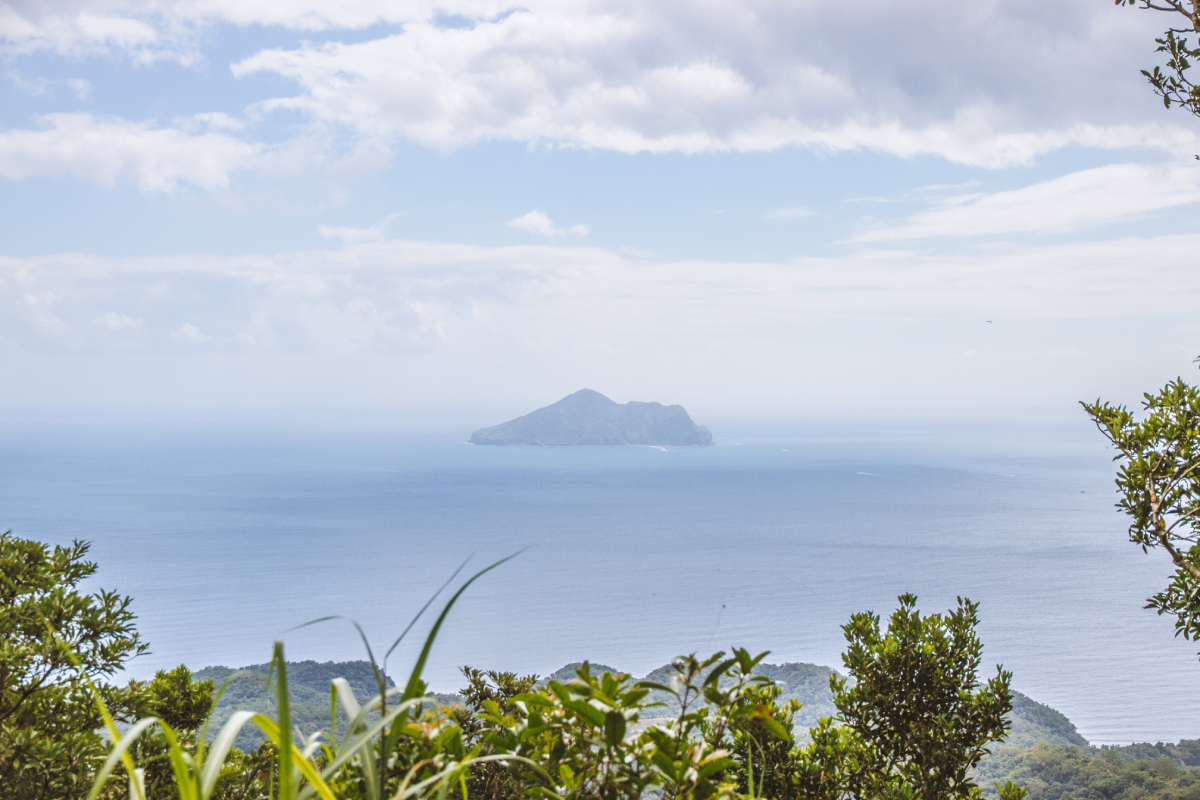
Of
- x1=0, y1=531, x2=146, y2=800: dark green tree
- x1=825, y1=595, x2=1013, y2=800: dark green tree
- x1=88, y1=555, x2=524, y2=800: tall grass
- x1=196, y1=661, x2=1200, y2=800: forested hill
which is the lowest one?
x1=196, y1=661, x2=1200, y2=800: forested hill

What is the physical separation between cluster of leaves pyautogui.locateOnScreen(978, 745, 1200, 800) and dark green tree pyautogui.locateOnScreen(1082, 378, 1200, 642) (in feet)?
17.0

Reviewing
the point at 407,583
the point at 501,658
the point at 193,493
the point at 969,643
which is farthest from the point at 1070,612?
the point at 193,493

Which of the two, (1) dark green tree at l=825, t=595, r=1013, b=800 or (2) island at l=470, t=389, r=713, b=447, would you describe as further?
(2) island at l=470, t=389, r=713, b=447

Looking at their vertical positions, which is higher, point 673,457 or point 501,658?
point 673,457

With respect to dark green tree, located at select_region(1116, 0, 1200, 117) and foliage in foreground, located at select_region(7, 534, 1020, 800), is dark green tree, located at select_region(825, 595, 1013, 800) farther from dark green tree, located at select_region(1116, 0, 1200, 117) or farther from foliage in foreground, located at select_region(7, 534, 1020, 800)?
dark green tree, located at select_region(1116, 0, 1200, 117)

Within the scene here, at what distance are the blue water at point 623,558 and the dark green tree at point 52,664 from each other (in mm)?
9382

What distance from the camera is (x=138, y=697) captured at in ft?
6.73

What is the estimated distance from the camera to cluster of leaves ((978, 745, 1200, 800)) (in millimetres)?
7227

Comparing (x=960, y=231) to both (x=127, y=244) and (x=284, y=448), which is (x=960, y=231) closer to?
(x=284, y=448)

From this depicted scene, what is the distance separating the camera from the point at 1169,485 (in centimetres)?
256

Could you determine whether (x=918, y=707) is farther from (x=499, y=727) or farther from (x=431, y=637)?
(x=431, y=637)

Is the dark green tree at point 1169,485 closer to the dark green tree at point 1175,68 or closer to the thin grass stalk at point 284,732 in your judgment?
the dark green tree at point 1175,68

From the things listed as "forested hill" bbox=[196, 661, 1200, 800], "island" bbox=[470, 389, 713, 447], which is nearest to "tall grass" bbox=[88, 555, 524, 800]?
"forested hill" bbox=[196, 661, 1200, 800]

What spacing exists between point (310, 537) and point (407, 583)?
43.4ft
